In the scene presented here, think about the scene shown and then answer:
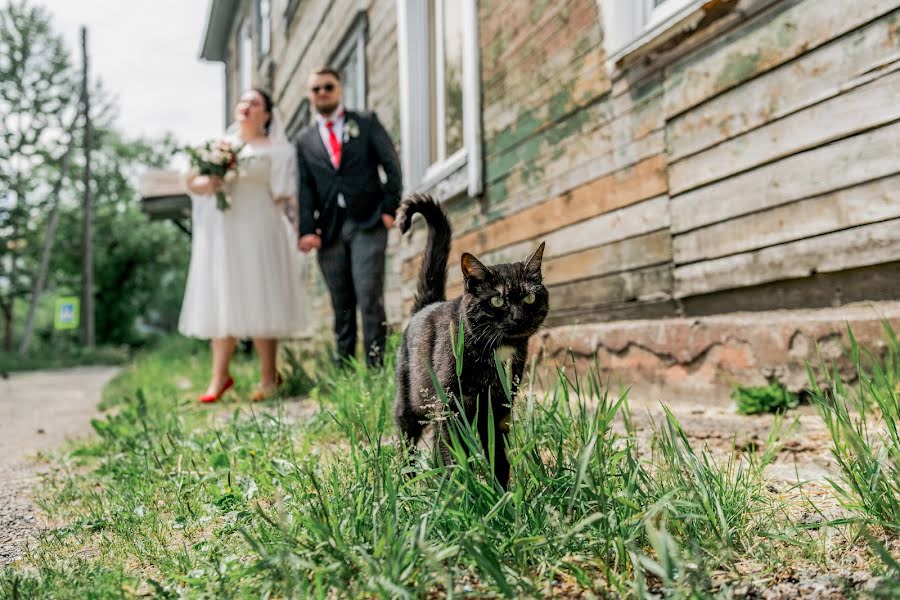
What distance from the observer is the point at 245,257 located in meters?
5.12

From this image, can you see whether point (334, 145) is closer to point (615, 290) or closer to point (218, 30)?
point (615, 290)

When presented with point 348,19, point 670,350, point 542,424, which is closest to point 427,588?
point 542,424

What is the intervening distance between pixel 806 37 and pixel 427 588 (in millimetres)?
2836

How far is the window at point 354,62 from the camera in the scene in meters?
8.05

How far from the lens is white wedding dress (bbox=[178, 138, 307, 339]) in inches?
199

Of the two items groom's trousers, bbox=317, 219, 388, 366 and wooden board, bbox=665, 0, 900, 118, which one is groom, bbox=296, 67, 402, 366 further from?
wooden board, bbox=665, 0, 900, 118

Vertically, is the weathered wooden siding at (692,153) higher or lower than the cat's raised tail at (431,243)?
higher

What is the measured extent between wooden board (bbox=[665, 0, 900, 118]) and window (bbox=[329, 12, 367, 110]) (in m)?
5.20

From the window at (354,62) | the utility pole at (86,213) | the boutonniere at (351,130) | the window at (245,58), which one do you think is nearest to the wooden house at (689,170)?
the boutonniere at (351,130)

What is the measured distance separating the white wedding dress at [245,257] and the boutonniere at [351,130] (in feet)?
2.40

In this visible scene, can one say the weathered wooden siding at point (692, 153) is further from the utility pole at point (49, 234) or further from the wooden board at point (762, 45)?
the utility pole at point (49, 234)

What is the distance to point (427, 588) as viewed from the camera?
132 cm

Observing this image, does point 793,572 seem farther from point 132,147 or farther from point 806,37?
point 132,147

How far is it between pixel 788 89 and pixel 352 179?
2645 millimetres
